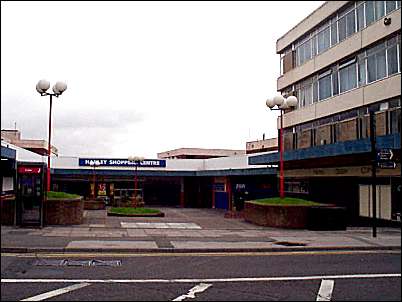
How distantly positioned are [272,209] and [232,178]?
21.3 m

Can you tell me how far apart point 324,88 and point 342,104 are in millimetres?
2584

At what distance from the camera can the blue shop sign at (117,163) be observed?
45094 millimetres

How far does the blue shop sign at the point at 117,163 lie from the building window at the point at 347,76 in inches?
808

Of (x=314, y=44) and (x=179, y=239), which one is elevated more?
(x=314, y=44)

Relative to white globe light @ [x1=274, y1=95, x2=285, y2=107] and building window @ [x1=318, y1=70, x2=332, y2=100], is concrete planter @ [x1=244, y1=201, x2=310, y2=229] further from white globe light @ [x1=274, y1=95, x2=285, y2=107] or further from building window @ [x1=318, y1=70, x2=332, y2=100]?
building window @ [x1=318, y1=70, x2=332, y2=100]

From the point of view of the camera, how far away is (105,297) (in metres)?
8.27

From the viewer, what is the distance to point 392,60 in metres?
24.1

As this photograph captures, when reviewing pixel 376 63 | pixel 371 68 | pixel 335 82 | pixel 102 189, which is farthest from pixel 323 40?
pixel 102 189

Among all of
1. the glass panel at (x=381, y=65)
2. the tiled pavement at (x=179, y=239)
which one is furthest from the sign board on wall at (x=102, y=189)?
the glass panel at (x=381, y=65)

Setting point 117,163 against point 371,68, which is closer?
point 371,68

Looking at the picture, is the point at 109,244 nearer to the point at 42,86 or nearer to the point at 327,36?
the point at 42,86

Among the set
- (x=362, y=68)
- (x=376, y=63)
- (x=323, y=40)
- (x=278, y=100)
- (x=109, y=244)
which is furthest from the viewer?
(x=323, y=40)

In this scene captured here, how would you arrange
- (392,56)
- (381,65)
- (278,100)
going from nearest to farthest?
(278,100), (392,56), (381,65)

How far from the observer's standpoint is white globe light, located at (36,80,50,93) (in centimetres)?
1900
